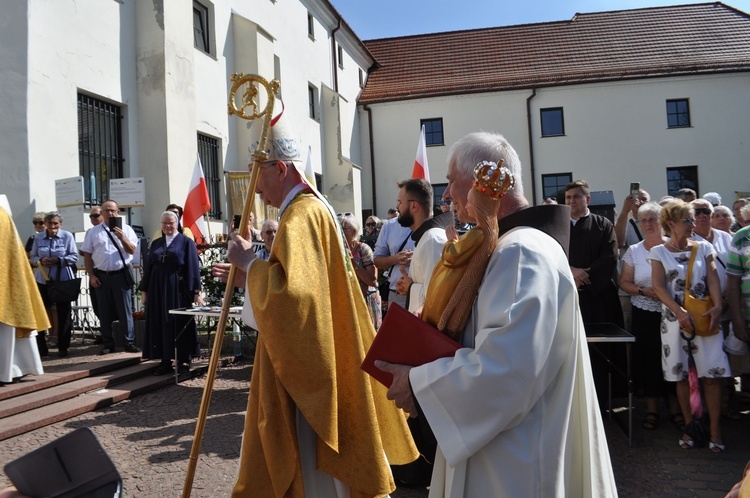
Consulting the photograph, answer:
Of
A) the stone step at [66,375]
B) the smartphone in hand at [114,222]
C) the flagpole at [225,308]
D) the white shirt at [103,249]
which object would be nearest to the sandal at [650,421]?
the flagpole at [225,308]

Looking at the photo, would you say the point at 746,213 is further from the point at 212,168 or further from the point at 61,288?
the point at 212,168

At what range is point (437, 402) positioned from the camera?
1.93 meters

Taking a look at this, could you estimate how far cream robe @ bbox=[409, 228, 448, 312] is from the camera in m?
4.34

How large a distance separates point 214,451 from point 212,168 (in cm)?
1104

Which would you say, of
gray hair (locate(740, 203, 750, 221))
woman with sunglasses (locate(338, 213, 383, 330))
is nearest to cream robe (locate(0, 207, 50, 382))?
woman with sunglasses (locate(338, 213, 383, 330))

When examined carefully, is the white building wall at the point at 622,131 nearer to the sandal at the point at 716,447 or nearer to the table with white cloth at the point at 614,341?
the table with white cloth at the point at 614,341

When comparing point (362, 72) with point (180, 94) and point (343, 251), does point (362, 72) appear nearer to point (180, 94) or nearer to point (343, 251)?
point (180, 94)

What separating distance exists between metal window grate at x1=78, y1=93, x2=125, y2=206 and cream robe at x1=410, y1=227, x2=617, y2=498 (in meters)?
10.1

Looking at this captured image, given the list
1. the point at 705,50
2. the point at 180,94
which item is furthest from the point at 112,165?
the point at 705,50

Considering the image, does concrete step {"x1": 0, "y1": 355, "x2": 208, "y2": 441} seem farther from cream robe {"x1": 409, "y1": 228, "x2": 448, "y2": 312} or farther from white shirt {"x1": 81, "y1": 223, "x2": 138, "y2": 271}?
cream robe {"x1": 409, "y1": 228, "x2": 448, "y2": 312}

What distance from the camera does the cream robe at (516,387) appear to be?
1822 mm

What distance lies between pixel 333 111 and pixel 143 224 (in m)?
11.8

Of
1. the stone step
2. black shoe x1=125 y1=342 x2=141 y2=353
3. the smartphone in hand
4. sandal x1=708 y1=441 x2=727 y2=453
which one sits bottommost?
sandal x1=708 y1=441 x2=727 y2=453

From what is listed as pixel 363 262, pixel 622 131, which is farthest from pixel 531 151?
pixel 363 262
